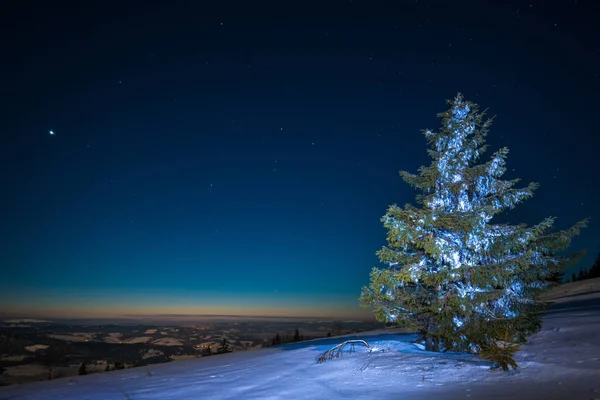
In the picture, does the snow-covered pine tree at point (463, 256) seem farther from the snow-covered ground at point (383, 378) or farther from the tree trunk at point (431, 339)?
the snow-covered ground at point (383, 378)

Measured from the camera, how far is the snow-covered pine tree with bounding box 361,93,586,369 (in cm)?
895

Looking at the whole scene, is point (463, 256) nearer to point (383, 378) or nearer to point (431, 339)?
point (431, 339)

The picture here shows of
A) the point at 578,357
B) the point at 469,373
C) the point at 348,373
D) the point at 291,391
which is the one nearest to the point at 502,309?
the point at 578,357

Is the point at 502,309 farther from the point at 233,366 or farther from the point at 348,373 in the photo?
the point at 233,366

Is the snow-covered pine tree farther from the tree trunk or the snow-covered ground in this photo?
the snow-covered ground

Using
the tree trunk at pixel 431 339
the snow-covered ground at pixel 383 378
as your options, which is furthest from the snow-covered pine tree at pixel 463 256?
the snow-covered ground at pixel 383 378

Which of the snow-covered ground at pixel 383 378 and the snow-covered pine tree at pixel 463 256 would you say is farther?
the snow-covered pine tree at pixel 463 256

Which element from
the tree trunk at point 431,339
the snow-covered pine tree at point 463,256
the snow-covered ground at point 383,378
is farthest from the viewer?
the tree trunk at point 431,339

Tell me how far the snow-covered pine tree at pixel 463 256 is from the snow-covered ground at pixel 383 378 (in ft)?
2.44

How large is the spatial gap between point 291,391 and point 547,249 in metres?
7.15

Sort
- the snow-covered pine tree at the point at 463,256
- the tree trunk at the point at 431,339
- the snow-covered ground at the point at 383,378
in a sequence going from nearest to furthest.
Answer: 1. the snow-covered ground at the point at 383,378
2. the snow-covered pine tree at the point at 463,256
3. the tree trunk at the point at 431,339

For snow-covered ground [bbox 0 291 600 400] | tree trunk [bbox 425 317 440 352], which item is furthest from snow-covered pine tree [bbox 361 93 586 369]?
snow-covered ground [bbox 0 291 600 400]

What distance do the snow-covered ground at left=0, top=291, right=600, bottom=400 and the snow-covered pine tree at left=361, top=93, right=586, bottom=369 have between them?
2.44 ft

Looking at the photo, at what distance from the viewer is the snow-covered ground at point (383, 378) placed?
6.02m
